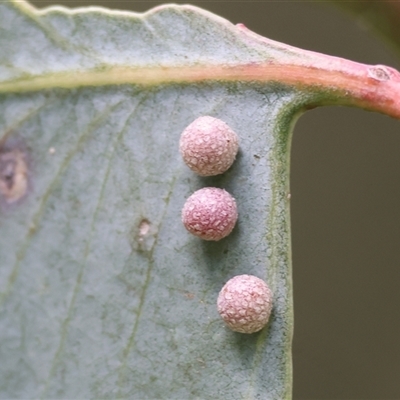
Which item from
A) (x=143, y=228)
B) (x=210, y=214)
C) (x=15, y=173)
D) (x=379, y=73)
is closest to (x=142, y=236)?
(x=143, y=228)

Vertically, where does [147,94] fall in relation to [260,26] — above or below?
below

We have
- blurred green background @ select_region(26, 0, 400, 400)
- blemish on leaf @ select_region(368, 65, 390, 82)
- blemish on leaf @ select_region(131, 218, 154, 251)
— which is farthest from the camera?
blurred green background @ select_region(26, 0, 400, 400)

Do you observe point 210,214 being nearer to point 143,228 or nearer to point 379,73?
point 143,228

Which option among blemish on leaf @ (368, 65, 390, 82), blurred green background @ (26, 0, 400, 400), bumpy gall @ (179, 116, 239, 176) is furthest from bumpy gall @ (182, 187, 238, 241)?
blurred green background @ (26, 0, 400, 400)

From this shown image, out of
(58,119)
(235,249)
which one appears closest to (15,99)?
Result: (58,119)

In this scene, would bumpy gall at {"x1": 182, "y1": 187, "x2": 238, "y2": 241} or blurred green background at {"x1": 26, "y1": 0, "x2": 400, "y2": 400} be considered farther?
blurred green background at {"x1": 26, "y1": 0, "x2": 400, "y2": 400}

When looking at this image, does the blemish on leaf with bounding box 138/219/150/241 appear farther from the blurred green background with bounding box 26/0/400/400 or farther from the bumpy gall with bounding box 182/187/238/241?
the blurred green background with bounding box 26/0/400/400

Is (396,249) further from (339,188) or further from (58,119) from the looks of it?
(58,119)

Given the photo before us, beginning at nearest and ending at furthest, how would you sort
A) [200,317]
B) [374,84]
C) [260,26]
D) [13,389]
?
[374,84] → [200,317] → [13,389] → [260,26]
